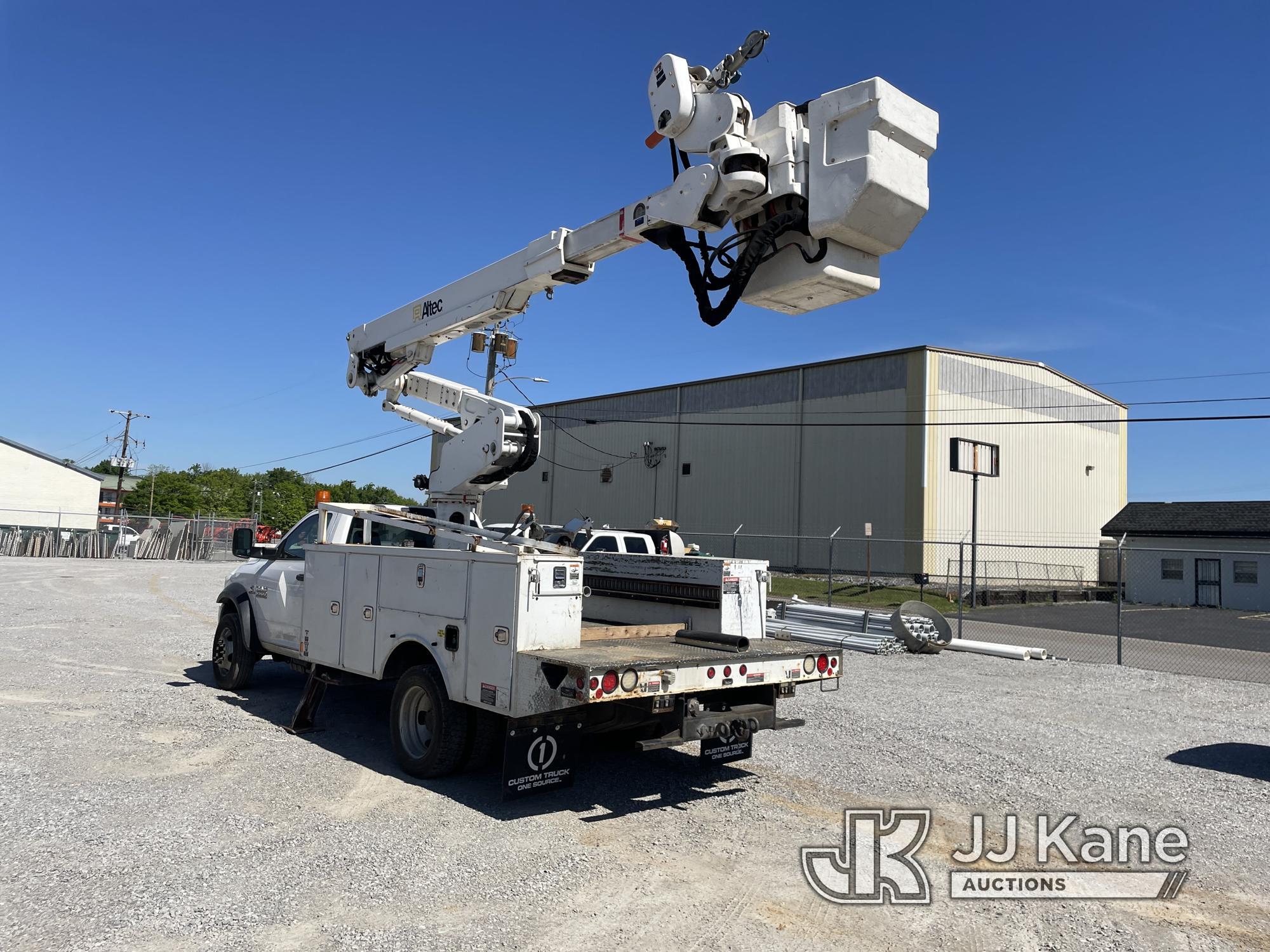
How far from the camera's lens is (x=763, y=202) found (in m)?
6.34

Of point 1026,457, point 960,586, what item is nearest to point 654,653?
point 960,586

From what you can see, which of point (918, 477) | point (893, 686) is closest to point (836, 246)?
point (893, 686)

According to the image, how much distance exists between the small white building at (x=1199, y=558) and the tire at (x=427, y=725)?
103ft

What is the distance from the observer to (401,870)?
4.68 meters

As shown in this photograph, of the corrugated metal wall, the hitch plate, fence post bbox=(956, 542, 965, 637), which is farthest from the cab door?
the corrugated metal wall

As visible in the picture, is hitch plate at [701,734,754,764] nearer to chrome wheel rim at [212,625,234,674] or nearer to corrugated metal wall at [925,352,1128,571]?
chrome wheel rim at [212,625,234,674]

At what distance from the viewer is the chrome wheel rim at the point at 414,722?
6.53m

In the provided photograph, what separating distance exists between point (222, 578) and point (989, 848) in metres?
27.5

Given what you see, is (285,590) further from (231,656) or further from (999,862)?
(999,862)

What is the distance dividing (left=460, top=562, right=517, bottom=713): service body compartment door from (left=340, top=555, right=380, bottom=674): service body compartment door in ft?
4.67

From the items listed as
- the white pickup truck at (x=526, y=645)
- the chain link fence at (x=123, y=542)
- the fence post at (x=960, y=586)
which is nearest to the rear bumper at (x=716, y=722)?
the white pickup truck at (x=526, y=645)

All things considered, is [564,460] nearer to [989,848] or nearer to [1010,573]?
[1010,573]

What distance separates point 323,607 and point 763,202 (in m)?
5.11

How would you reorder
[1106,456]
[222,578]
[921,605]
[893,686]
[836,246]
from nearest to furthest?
1. [836,246]
2. [893,686]
3. [921,605]
4. [222,578]
5. [1106,456]
